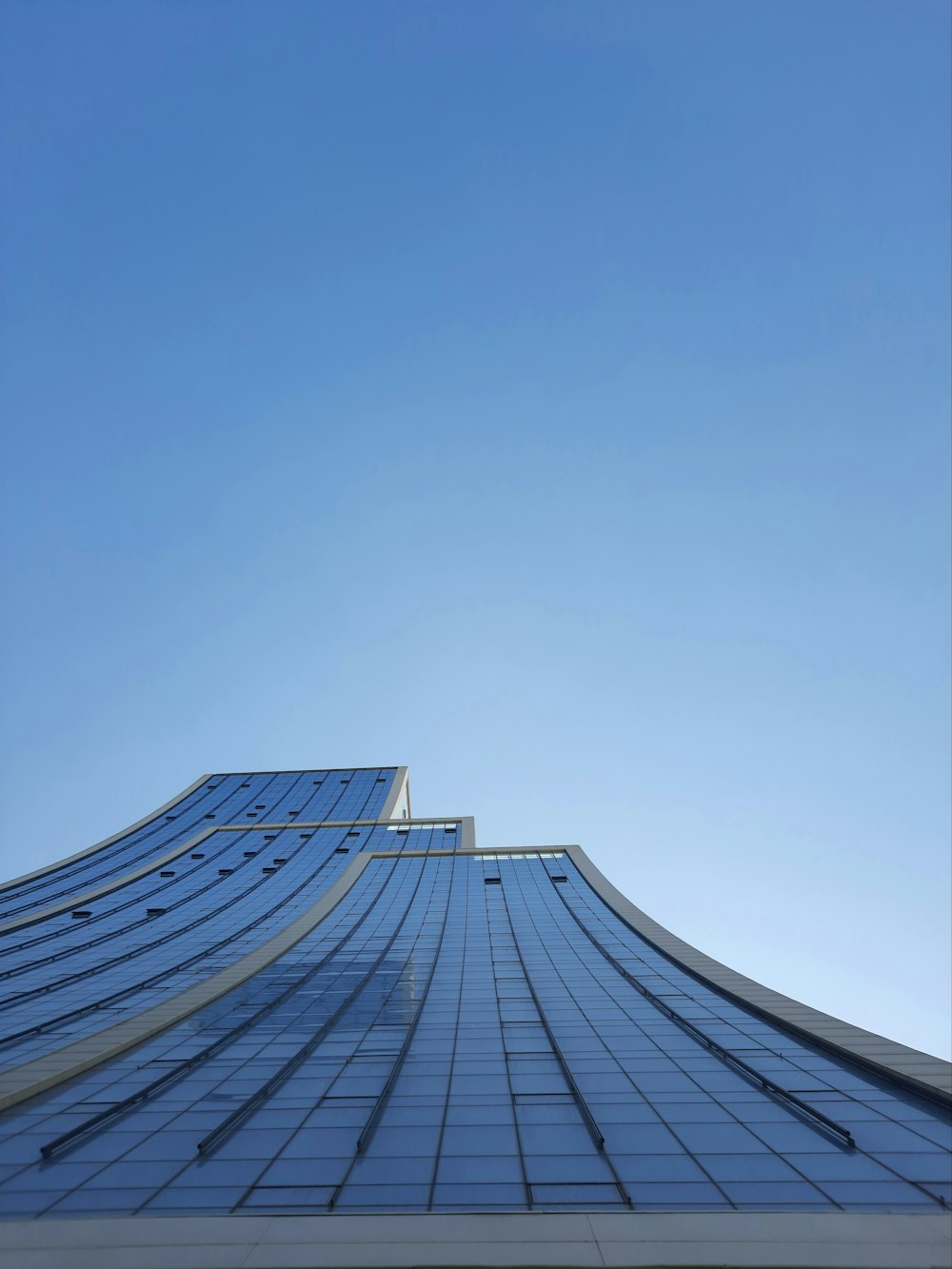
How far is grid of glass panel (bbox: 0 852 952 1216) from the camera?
11164mm

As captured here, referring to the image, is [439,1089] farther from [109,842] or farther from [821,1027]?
[109,842]

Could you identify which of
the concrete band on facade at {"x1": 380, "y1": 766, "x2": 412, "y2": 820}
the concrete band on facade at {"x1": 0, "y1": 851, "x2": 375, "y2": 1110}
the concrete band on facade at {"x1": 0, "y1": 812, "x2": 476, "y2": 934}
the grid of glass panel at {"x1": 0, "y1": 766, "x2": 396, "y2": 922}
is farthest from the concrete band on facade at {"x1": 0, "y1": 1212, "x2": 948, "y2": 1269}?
the concrete band on facade at {"x1": 380, "y1": 766, "x2": 412, "y2": 820}

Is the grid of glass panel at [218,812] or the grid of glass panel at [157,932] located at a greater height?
the grid of glass panel at [218,812]

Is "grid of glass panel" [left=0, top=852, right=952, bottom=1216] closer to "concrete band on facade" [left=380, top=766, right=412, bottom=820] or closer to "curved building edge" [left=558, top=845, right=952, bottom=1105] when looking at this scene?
"curved building edge" [left=558, top=845, right=952, bottom=1105]

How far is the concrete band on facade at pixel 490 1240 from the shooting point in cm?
906

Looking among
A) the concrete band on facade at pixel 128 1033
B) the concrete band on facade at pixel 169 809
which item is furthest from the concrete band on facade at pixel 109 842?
the concrete band on facade at pixel 128 1033

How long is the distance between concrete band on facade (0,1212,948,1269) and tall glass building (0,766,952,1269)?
4cm

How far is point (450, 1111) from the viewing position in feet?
46.4

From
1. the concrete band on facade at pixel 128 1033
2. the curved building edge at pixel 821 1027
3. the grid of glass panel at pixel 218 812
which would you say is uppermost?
the grid of glass panel at pixel 218 812

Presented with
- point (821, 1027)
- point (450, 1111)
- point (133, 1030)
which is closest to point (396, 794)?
point (133, 1030)

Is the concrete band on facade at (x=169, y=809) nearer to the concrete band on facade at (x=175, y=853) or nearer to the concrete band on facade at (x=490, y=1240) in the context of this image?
the concrete band on facade at (x=175, y=853)

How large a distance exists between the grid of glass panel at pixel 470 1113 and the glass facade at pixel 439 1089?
0.06 m

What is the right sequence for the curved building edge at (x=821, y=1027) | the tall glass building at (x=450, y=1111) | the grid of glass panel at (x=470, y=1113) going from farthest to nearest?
the curved building edge at (x=821, y=1027) → the grid of glass panel at (x=470, y=1113) → the tall glass building at (x=450, y=1111)

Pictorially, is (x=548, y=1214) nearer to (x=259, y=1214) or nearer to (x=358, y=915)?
(x=259, y=1214)
